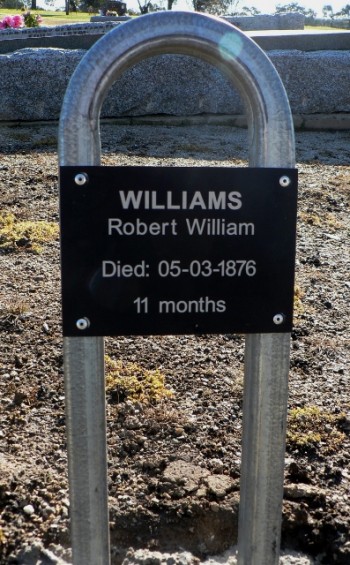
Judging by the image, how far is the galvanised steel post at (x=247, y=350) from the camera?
1423 mm

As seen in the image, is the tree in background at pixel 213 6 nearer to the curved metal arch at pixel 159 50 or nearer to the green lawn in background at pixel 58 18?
the green lawn in background at pixel 58 18

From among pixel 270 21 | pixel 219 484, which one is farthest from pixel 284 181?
pixel 270 21

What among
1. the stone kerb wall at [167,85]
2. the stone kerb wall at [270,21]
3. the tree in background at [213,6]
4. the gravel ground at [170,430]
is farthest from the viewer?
the tree in background at [213,6]

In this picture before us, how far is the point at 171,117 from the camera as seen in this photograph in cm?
819

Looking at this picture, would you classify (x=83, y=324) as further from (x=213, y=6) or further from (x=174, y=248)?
(x=213, y=6)

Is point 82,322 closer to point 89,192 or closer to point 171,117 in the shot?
point 89,192

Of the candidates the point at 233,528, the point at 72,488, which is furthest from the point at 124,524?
the point at 72,488

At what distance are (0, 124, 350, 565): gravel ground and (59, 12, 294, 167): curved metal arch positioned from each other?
1.30 meters

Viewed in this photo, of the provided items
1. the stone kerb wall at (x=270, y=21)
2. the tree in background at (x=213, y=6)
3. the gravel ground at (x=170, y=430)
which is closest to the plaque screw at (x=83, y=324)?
the gravel ground at (x=170, y=430)

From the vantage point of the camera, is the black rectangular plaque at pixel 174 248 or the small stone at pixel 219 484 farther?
the small stone at pixel 219 484

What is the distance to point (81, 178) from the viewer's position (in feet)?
4.66

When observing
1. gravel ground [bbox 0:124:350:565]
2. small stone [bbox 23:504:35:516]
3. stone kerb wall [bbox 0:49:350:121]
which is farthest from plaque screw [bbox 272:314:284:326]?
stone kerb wall [bbox 0:49:350:121]

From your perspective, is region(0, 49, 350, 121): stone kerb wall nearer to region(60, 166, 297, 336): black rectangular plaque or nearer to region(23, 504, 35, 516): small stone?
region(23, 504, 35, 516): small stone

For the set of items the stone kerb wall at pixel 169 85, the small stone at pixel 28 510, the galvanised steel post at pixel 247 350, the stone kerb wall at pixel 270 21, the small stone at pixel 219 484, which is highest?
the stone kerb wall at pixel 270 21
